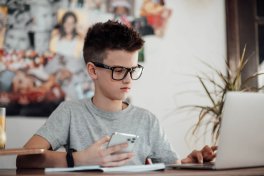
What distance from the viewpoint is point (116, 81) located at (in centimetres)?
199

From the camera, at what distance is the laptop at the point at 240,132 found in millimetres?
1491

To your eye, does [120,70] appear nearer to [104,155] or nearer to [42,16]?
[104,155]

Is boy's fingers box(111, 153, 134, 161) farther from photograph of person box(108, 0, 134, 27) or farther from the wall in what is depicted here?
photograph of person box(108, 0, 134, 27)

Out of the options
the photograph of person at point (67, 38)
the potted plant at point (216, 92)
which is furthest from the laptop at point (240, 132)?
the photograph of person at point (67, 38)

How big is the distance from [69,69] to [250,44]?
52.4 inches

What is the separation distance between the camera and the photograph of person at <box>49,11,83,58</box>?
2902 mm

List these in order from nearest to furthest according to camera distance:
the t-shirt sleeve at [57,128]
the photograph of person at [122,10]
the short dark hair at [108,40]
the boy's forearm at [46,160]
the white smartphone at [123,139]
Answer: the white smartphone at [123,139] < the boy's forearm at [46,160] < the t-shirt sleeve at [57,128] < the short dark hair at [108,40] < the photograph of person at [122,10]

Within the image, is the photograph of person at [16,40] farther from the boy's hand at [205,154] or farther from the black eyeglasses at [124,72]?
the boy's hand at [205,154]

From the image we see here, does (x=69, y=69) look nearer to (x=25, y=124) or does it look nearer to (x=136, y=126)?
(x=25, y=124)

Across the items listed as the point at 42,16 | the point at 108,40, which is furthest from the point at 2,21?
the point at 108,40

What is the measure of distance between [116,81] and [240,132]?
A: 2.13 ft

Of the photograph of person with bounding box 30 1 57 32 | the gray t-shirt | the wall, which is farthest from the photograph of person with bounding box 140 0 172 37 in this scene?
the gray t-shirt

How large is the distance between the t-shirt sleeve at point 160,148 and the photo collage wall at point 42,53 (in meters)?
0.88

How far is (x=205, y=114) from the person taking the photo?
3.01m
